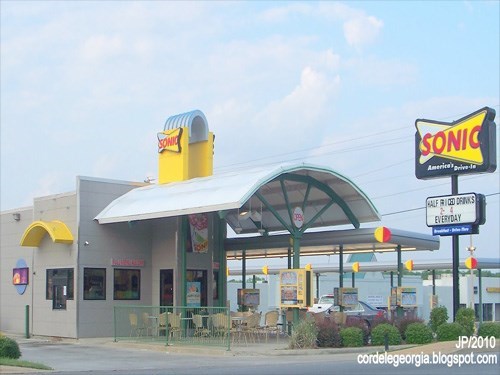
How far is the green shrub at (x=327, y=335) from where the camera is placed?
79.6 feet

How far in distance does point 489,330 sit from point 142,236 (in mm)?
13570

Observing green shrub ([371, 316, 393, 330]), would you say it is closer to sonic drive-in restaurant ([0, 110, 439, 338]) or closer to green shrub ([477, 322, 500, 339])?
green shrub ([477, 322, 500, 339])

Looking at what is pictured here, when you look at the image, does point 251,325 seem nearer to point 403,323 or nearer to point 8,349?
point 403,323

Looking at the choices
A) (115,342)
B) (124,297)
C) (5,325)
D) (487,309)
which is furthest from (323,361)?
(487,309)

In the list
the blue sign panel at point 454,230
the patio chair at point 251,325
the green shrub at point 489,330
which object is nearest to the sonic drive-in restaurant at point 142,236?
the blue sign panel at point 454,230

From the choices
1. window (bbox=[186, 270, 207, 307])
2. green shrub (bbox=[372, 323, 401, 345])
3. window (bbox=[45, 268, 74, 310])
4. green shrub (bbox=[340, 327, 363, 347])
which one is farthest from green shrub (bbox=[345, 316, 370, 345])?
window (bbox=[45, 268, 74, 310])

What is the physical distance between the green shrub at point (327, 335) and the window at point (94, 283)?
9.32 m

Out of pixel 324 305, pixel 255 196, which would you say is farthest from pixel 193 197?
pixel 324 305

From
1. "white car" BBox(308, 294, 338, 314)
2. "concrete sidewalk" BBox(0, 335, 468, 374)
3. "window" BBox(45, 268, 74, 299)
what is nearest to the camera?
"concrete sidewalk" BBox(0, 335, 468, 374)

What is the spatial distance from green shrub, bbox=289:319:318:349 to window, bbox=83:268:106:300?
9050mm

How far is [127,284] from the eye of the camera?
3067 cm

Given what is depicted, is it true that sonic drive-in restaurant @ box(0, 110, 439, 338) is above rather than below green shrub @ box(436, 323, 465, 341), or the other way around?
above

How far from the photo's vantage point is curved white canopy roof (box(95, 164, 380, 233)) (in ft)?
82.8

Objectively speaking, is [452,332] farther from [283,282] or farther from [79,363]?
[79,363]
